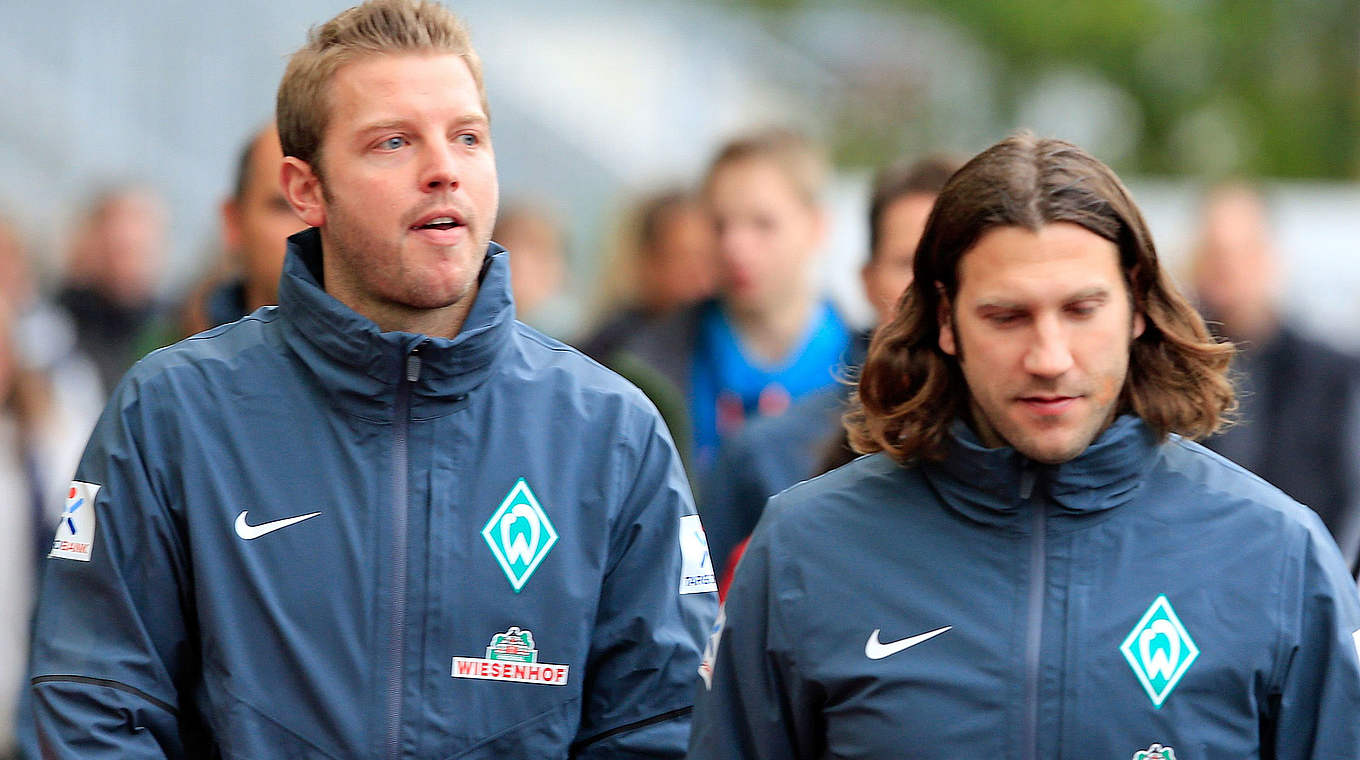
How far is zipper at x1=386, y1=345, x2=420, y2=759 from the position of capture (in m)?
3.68

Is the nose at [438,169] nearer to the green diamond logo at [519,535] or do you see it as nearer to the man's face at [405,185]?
the man's face at [405,185]

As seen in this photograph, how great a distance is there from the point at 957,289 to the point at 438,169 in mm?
1026

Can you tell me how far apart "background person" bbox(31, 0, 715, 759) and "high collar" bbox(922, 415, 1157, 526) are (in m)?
0.64

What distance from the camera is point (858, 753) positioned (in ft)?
11.6

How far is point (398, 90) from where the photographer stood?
3.92 m

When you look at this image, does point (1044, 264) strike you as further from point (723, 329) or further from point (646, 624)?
point (723, 329)

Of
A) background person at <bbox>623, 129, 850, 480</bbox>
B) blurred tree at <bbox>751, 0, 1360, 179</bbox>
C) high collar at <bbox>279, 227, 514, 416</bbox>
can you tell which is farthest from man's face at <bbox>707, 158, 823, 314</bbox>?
blurred tree at <bbox>751, 0, 1360, 179</bbox>

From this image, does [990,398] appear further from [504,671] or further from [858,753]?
[504,671]

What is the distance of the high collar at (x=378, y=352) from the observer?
3799 mm

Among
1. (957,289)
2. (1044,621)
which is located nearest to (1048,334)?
(957,289)

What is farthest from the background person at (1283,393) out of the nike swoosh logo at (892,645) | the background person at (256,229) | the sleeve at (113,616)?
the sleeve at (113,616)

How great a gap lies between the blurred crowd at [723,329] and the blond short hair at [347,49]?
3.56 feet

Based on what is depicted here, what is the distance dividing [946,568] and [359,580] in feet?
3.59

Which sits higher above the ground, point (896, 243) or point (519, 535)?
point (896, 243)
